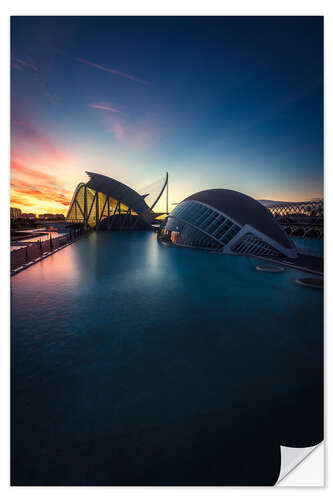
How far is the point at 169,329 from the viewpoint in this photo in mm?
6887

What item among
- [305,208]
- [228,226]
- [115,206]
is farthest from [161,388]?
[305,208]

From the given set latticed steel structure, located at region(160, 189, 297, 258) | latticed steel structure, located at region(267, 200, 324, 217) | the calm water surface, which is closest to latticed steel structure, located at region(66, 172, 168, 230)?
latticed steel structure, located at region(160, 189, 297, 258)

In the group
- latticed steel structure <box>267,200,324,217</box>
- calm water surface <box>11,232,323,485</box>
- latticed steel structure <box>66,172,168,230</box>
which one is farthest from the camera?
latticed steel structure <box>267,200,324,217</box>

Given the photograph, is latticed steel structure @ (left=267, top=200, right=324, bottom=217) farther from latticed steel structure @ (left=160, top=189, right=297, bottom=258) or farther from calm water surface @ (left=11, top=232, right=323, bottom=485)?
calm water surface @ (left=11, top=232, right=323, bottom=485)

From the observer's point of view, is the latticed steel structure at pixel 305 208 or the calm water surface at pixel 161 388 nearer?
the calm water surface at pixel 161 388

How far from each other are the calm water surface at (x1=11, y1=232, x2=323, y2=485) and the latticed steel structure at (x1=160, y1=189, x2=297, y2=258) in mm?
12487

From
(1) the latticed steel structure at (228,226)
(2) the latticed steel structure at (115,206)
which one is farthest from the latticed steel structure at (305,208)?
(1) the latticed steel structure at (228,226)

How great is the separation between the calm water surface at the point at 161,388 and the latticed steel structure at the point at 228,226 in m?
12.5

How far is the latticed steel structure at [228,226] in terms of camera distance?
2105cm

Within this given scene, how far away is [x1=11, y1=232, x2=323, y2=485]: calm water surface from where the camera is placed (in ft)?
10.1

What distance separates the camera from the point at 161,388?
4406mm

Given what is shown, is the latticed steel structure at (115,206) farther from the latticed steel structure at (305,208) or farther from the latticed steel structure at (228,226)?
the latticed steel structure at (305,208)

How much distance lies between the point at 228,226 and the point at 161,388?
20.4m

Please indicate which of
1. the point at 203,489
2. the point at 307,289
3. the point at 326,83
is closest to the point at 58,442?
the point at 203,489
